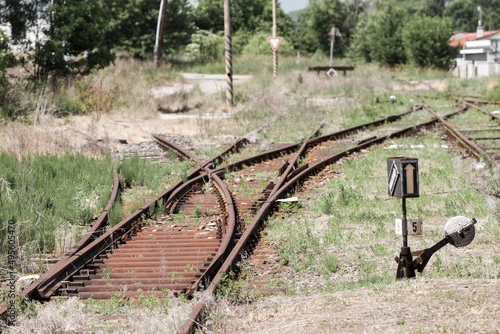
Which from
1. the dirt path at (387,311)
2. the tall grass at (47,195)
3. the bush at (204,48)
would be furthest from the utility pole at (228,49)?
the bush at (204,48)

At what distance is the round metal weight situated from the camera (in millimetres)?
5418

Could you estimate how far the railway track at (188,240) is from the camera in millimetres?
5527

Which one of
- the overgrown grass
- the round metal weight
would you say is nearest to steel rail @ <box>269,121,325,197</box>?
the overgrown grass

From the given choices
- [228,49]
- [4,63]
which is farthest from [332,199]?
[228,49]

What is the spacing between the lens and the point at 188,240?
6.98 meters

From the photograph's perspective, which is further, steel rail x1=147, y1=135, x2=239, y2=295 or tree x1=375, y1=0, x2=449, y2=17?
tree x1=375, y1=0, x2=449, y2=17

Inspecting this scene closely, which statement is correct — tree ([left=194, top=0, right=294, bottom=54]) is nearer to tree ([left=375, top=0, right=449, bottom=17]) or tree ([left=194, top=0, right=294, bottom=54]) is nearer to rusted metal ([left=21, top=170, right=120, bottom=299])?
tree ([left=375, top=0, right=449, bottom=17])

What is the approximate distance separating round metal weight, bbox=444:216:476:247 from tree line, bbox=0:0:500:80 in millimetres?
14503

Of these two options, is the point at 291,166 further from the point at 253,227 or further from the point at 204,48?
the point at 204,48

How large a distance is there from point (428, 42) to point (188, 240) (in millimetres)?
44481

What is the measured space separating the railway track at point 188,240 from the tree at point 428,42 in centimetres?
3914

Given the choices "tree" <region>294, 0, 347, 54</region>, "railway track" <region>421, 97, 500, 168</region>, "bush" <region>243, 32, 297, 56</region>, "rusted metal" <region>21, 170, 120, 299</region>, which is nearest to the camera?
"rusted metal" <region>21, 170, 120, 299</region>

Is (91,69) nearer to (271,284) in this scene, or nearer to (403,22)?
(271,284)

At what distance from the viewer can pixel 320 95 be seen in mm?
26844
